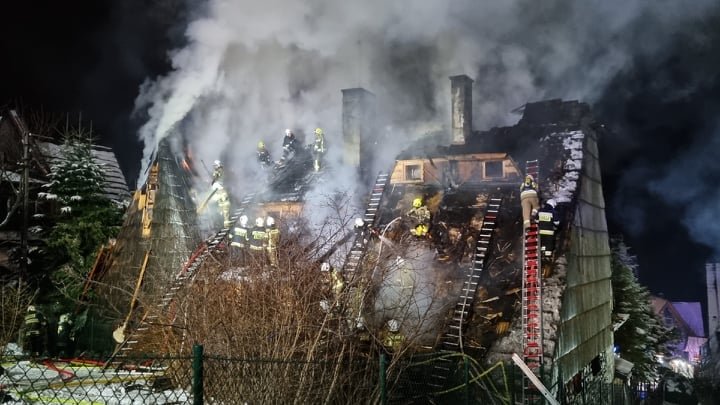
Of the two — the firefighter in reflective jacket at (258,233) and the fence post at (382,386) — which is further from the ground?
the firefighter in reflective jacket at (258,233)

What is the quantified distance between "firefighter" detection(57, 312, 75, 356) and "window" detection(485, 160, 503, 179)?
12.5m

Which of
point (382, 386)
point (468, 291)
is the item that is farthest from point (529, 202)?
point (382, 386)

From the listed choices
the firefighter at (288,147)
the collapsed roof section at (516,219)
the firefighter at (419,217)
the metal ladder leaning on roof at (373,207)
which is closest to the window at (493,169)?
the collapsed roof section at (516,219)

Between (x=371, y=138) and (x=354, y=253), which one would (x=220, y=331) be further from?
(x=371, y=138)

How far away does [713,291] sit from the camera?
156 ft

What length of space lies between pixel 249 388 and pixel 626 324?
26786 mm

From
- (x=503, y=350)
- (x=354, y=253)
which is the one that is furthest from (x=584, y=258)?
(x=354, y=253)

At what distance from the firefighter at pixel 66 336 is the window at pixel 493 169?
41.0 ft

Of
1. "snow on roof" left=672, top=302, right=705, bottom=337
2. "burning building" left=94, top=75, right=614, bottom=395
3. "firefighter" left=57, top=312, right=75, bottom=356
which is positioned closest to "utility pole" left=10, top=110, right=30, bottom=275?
"burning building" left=94, top=75, right=614, bottom=395

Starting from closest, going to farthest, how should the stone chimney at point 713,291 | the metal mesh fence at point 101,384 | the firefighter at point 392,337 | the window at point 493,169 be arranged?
the metal mesh fence at point 101,384, the firefighter at point 392,337, the window at point 493,169, the stone chimney at point 713,291

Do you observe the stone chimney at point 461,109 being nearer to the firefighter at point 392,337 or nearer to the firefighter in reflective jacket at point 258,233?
the firefighter in reflective jacket at point 258,233

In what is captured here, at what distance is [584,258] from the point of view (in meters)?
16.2

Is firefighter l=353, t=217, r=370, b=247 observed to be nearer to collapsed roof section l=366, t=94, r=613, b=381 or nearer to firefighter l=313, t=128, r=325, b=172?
collapsed roof section l=366, t=94, r=613, b=381

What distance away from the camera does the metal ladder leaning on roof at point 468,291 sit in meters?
12.7
